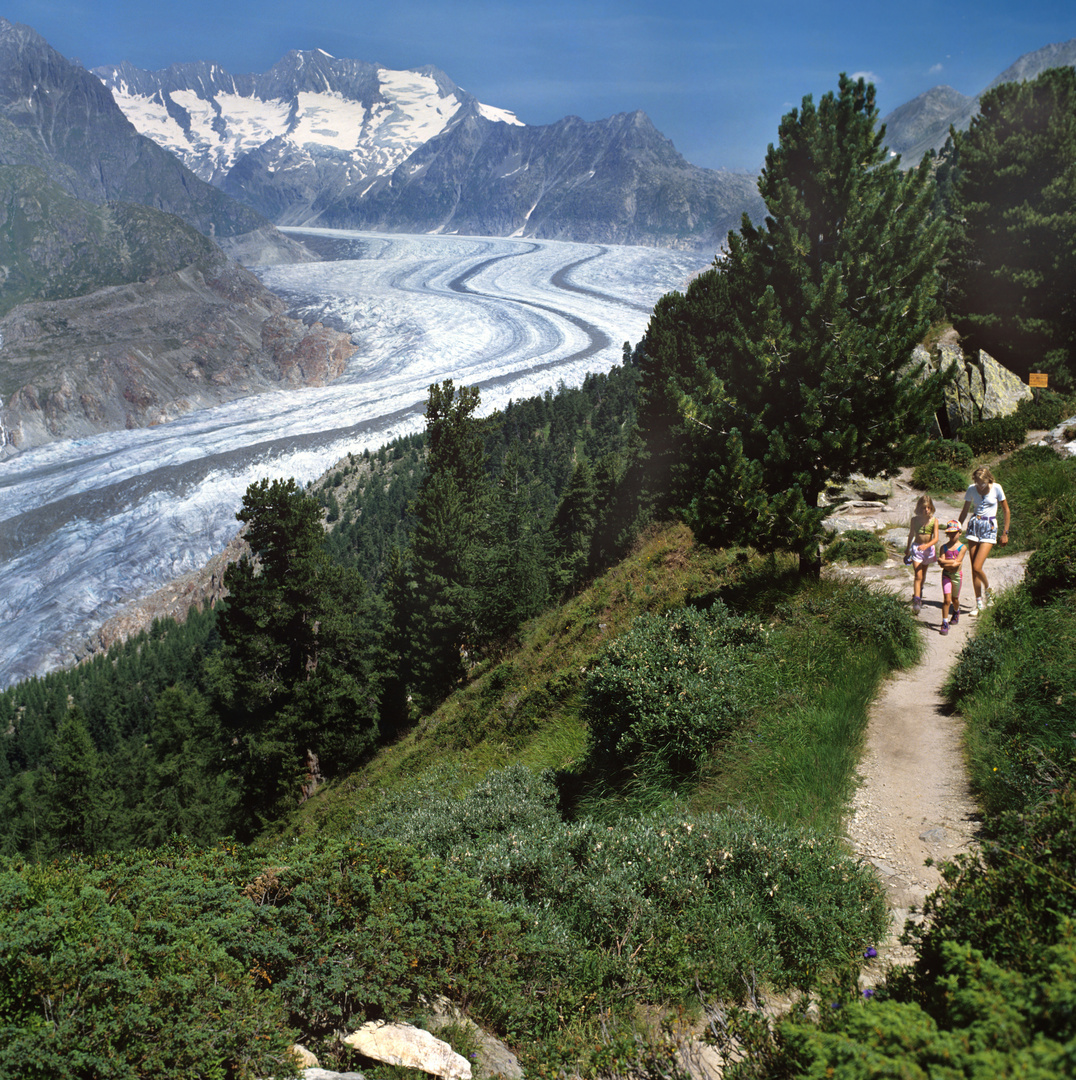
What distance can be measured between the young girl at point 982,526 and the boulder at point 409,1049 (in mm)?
10441

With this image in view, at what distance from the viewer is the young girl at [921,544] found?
11.3 m

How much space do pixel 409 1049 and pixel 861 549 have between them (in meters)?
13.8

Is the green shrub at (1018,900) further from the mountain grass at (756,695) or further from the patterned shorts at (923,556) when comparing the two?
the patterned shorts at (923,556)

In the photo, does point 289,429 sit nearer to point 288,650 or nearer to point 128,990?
point 288,650

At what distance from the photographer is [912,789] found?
7.29 meters

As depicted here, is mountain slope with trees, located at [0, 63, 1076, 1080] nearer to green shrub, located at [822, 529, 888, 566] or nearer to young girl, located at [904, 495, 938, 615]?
young girl, located at [904, 495, 938, 615]

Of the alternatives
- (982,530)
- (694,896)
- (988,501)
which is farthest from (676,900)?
(988,501)

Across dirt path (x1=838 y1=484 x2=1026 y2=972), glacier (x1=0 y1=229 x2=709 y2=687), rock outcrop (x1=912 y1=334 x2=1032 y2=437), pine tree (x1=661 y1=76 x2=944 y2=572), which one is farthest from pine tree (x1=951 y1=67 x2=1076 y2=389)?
glacier (x1=0 y1=229 x2=709 y2=687)

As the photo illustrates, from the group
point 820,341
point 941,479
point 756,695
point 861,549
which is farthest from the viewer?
point 941,479

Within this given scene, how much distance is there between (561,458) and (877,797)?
81.0 m

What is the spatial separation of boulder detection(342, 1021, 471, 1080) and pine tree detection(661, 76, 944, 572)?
882 cm

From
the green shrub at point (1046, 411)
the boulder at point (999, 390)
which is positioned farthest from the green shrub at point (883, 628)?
the boulder at point (999, 390)

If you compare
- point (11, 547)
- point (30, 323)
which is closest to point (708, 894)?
point (11, 547)

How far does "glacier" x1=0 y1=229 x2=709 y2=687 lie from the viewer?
3206 inches
